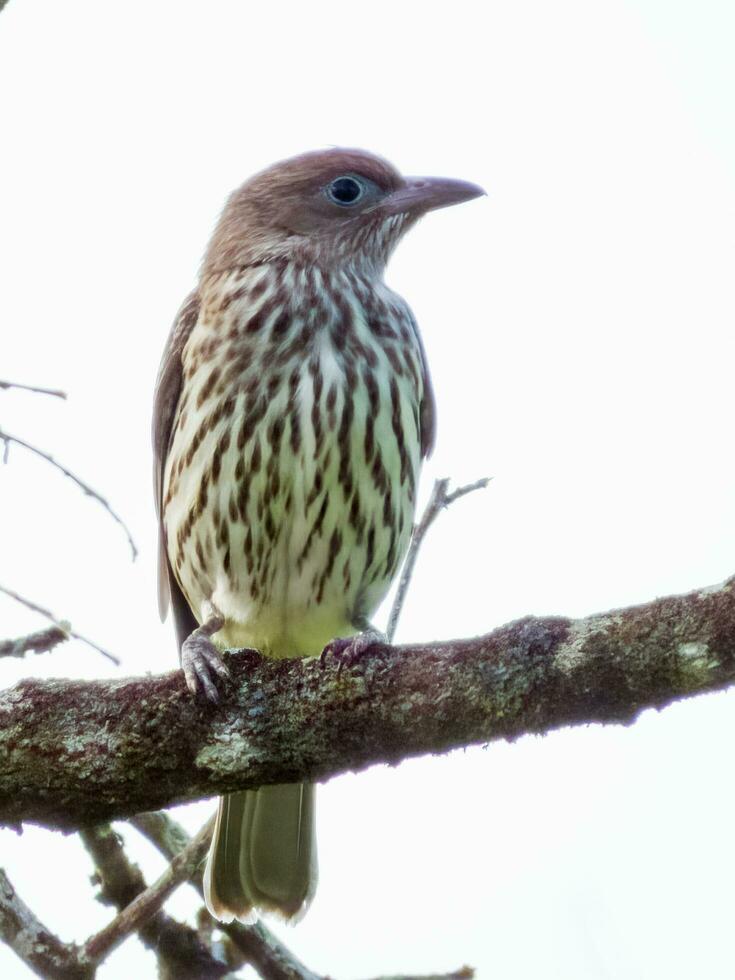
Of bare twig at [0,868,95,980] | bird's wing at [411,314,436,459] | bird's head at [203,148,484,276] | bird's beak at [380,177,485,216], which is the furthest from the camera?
bird's beak at [380,177,485,216]

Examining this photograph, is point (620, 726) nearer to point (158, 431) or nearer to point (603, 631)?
point (603, 631)

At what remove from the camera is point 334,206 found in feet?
18.2

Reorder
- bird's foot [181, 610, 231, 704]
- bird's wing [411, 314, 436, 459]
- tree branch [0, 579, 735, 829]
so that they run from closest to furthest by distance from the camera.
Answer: tree branch [0, 579, 735, 829], bird's foot [181, 610, 231, 704], bird's wing [411, 314, 436, 459]

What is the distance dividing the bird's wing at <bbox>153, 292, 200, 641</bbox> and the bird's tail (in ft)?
3.32

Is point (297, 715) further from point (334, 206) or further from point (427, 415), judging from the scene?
point (334, 206)

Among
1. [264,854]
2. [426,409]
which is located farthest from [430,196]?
[264,854]

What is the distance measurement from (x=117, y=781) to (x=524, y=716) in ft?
3.30

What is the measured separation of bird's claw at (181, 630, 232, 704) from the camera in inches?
133

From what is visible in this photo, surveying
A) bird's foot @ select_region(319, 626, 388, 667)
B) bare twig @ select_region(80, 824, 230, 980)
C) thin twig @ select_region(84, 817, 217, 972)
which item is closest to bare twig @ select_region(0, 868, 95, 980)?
thin twig @ select_region(84, 817, 217, 972)

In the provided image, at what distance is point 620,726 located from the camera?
9.21 feet

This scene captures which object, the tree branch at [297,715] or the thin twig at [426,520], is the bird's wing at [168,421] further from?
the tree branch at [297,715]

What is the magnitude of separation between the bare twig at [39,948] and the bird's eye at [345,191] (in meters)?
3.09

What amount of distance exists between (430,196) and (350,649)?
2.85 meters

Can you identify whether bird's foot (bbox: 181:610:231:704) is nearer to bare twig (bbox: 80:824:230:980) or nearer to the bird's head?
bare twig (bbox: 80:824:230:980)
